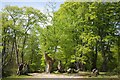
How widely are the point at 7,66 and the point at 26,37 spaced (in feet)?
1.91

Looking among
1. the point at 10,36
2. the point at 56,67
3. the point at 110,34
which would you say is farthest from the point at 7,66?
the point at 110,34

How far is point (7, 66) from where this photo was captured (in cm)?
424

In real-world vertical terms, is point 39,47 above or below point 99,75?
above

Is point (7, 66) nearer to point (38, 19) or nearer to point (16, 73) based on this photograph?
point (16, 73)

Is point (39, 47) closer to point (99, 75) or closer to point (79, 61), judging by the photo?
point (79, 61)

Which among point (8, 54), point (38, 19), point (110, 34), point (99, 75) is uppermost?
point (38, 19)

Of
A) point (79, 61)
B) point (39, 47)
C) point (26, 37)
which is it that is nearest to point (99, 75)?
point (79, 61)

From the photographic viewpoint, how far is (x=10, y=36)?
4.29m

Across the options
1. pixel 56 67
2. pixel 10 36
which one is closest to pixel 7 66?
pixel 10 36

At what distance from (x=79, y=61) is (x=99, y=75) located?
0.41 metres

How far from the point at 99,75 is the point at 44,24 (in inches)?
50.2

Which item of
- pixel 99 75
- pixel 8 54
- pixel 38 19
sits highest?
pixel 38 19

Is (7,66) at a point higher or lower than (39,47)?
lower

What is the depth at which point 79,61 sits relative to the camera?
4281mm
